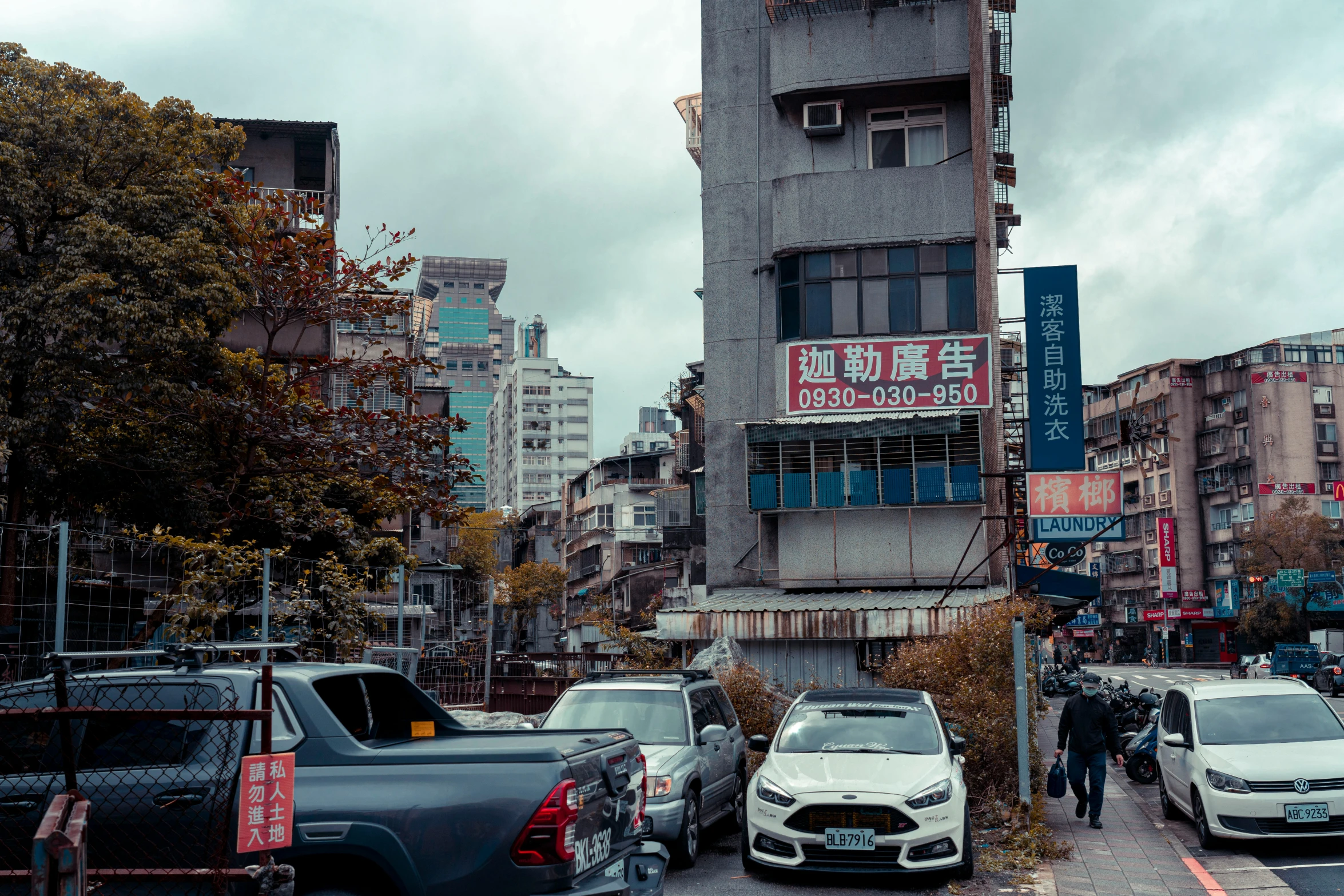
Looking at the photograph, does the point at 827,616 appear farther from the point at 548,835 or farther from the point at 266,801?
the point at 266,801

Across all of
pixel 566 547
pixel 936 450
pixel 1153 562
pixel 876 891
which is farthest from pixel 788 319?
pixel 1153 562

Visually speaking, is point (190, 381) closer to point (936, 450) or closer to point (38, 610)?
point (38, 610)

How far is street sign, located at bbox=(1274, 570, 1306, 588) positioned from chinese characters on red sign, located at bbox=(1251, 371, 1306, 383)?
17.3 meters

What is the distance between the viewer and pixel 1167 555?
81.8 metres

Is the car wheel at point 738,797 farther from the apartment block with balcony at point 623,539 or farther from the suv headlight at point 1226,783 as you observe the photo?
the apartment block with balcony at point 623,539

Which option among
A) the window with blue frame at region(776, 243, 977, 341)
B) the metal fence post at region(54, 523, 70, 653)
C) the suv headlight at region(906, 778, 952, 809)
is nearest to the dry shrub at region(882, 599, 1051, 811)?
the suv headlight at region(906, 778, 952, 809)

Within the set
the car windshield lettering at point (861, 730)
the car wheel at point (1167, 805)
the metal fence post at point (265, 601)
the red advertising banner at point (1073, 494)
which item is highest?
the red advertising banner at point (1073, 494)

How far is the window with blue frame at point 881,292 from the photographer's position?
82.6ft

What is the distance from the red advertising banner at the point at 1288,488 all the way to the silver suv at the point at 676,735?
253 ft

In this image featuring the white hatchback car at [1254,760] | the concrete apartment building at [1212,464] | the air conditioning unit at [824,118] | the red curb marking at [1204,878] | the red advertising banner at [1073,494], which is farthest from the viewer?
the concrete apartment building at [1212,464]

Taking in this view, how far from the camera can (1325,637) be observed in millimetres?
57500

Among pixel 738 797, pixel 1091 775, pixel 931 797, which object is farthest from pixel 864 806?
pixel 1091 775

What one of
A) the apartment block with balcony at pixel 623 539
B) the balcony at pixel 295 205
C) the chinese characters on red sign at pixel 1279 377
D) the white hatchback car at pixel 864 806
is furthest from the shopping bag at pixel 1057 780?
the chinese characters on red sign at pixel 1279 377

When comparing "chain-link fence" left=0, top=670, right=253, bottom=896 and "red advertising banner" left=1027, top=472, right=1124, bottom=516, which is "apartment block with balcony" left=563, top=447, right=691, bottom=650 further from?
"chain-link fence" left=0, top=670, right=253, bottom=896
